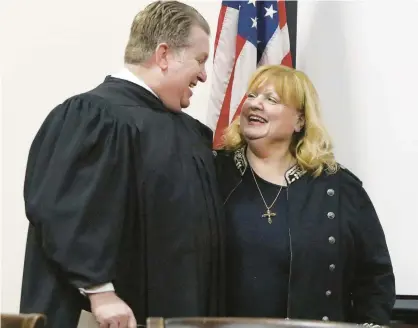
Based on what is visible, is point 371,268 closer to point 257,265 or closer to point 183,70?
point 257,265

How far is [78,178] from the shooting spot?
4.75 feet

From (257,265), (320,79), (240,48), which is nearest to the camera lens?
(257,265)

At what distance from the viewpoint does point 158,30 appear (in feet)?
5.44

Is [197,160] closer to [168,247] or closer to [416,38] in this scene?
[168,247]

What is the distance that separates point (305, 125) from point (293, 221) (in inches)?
12.6

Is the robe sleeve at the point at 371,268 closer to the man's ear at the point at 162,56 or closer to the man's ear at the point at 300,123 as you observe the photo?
the man's ear at the point at 300,123

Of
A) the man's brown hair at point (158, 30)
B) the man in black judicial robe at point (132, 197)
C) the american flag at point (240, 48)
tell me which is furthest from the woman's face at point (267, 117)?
the american flag at point (240, 48)

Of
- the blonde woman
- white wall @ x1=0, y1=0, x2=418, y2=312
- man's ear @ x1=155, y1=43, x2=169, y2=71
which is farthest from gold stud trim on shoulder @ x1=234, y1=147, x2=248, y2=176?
white wall @ x1=0, y1=0, x2=418, y2=312

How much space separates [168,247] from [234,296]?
0.33 m

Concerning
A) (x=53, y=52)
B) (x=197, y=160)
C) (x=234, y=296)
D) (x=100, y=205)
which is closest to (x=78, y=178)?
(x=100, y=205)

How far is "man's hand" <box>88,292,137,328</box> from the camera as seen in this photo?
1398mm

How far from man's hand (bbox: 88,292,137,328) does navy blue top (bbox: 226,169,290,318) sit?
1.42ft

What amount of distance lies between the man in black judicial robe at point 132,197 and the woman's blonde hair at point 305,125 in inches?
10.7

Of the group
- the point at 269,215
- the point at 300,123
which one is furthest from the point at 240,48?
the point at 269,215
